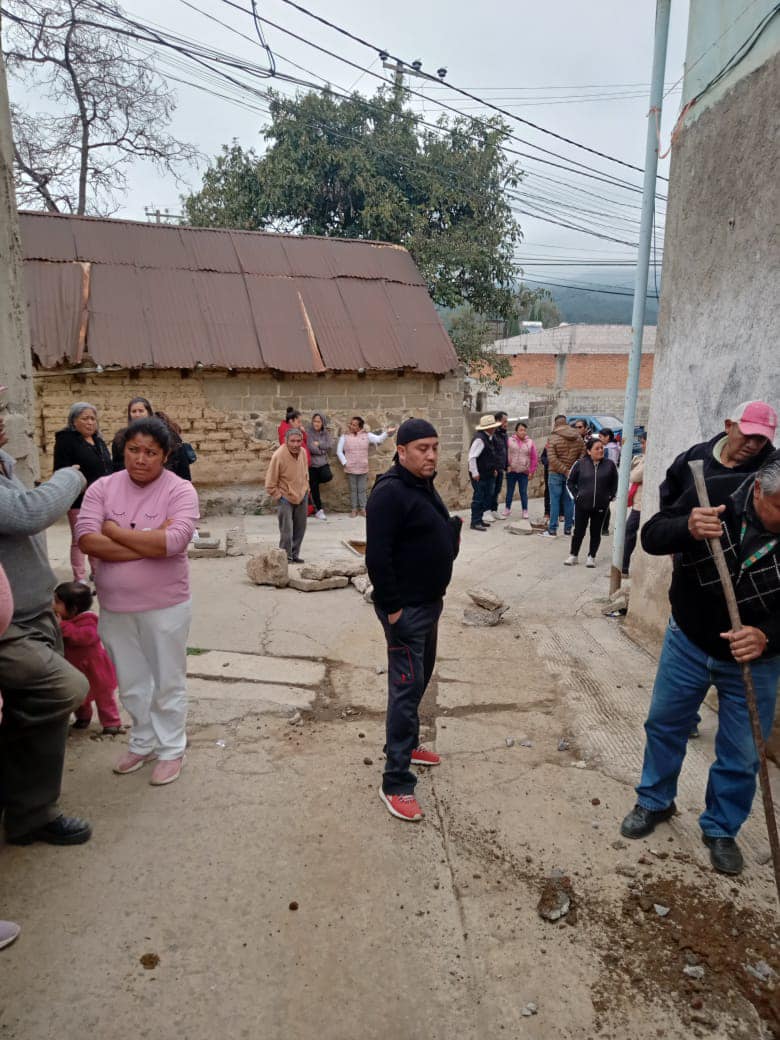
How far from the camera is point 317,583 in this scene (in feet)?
21.3

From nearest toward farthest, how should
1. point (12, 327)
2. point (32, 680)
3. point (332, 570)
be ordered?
point (32, 680), point (12, 327), point (332, 570)

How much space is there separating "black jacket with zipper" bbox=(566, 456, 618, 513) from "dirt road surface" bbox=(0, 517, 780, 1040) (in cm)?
382

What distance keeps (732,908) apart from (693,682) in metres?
0.84

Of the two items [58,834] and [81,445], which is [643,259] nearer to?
[81,445]

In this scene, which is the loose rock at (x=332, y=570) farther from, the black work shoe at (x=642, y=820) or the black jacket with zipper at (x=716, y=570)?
the black jacket with zipper at (x=716, y=570)

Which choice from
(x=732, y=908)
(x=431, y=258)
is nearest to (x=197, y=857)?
(x=732, y=908)

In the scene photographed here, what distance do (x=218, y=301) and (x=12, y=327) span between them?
8.02m

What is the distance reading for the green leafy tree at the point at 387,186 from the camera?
15.2 m

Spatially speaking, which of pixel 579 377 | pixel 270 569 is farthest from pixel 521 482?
pixel 579 377

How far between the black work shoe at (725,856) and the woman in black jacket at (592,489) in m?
5.14

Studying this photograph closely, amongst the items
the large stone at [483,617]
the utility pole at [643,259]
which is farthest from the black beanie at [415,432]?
the utility pole at [643,259]

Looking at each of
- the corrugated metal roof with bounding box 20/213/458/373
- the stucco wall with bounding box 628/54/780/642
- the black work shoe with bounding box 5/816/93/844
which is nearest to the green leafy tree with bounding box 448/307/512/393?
the corrugated metal roof with bounding box 20/213/458/373

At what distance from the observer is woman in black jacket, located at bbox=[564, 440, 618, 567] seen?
7652 millimetres

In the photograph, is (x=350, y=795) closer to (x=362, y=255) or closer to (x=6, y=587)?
(x=6, y=587)
